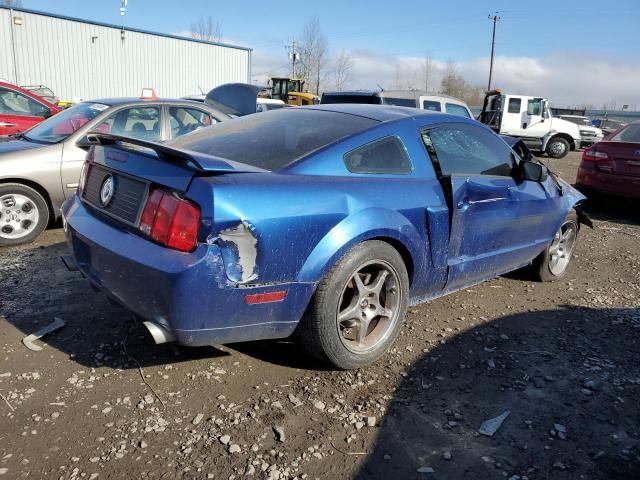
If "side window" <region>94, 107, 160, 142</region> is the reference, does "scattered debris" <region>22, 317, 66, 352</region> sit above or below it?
below

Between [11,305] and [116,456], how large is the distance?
2.04 metres

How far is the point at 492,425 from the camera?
2.68 meters

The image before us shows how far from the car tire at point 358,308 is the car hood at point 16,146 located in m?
4.07

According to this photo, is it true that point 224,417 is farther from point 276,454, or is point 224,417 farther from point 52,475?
point 52,475

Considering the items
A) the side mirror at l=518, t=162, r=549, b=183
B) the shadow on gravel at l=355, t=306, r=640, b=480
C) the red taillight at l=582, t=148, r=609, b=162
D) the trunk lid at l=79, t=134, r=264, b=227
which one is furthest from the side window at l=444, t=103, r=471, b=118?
the trunk lid at l=79, t=134, r=264, b=227

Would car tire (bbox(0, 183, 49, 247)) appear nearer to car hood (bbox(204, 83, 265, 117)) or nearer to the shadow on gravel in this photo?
car hood (bbox(204, 83, 265, 117))

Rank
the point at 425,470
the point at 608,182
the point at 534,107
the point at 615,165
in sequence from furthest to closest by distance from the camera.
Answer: the point at 534,107 < the point at 608,182 < the point at 615,165 < the point at 425,470

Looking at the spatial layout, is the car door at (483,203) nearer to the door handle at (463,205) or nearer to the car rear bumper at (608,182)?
the door handle at (463,205)

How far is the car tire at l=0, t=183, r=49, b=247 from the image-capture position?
17.0 feet

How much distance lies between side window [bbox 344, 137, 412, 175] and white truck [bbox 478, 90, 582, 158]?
Answer: 1606 centimetres

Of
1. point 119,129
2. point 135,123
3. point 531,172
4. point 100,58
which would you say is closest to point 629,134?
point 531,172

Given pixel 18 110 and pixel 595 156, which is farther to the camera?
pixel 18 110

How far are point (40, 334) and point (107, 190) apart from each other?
110 cm

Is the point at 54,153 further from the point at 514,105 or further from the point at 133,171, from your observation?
the point at 514,105
